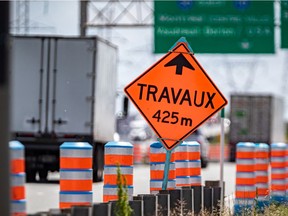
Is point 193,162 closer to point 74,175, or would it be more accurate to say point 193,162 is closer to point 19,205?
point 74,175

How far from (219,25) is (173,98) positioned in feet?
88.8

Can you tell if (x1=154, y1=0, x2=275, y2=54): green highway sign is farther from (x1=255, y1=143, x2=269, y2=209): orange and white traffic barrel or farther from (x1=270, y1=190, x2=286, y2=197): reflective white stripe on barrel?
(x1=255, y1=143, x2=269, y2=209): orange and white traffic barrel

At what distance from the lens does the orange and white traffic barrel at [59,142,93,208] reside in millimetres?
12133

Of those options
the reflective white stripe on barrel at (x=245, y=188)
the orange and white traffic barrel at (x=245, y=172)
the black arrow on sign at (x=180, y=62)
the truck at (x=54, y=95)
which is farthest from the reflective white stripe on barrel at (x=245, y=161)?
the truck at (x=54, y=95)

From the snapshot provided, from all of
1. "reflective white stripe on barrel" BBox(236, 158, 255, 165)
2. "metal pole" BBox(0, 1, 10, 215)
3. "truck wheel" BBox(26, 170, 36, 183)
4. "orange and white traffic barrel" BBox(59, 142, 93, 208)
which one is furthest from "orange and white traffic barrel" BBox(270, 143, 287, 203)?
"metal pole" BBox(0, 1, 10, 215)

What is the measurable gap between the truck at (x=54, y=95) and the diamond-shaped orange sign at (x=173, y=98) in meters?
16.0

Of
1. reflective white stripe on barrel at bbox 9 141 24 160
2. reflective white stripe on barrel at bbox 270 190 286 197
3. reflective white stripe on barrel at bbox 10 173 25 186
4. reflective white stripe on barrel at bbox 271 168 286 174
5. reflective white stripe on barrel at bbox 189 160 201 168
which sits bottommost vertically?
reflective white stripe on barrel at bbox 270 190 286 197

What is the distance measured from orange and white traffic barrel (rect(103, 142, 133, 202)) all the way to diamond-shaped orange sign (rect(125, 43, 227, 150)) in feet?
1.62

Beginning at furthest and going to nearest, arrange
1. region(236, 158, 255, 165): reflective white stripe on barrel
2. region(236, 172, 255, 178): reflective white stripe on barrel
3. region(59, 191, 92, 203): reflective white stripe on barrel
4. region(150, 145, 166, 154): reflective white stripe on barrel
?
1. region(236, 158, 255, 165): reflective white stripe on barrel
2. region(236, 172, 255, 178): reflective white stripe on barrel
3. region(150, 145, 166, 154): reflective white stripe on barrel
4. region(59, 191, 92, 203): reflective white stripe on barrel

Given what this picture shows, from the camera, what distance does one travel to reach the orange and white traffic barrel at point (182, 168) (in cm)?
1752

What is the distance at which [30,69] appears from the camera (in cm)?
3083

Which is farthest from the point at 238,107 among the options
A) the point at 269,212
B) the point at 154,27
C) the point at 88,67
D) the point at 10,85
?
the point at 10,85

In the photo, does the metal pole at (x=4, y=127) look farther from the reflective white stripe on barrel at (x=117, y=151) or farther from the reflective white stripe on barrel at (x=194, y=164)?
the reflective white stripe on barrel at (x=194, y=164)

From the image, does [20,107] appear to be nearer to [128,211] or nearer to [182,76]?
[182,76]
